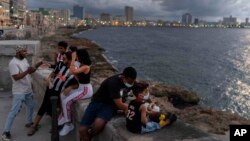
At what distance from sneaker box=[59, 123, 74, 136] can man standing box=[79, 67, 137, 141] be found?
940 millimetres

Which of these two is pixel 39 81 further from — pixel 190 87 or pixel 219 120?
pixel 190 87

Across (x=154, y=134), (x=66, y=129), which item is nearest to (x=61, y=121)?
(x=66, y=129)

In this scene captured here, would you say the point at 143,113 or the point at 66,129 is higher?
the point at 143,113

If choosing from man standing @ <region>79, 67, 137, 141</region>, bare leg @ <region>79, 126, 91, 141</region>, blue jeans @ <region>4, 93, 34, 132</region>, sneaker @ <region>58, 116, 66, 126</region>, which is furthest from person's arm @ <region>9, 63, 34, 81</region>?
bare leg @ <region>79, 126, 91, 141</region>

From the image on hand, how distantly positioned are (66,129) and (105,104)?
4.04 feet

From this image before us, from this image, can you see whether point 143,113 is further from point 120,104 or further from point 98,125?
point 98,125

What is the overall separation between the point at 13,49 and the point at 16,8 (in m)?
151

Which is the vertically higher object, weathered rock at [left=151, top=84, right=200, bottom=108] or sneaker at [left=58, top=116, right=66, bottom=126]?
sneaker at [left=58, top=116, right=66, bottom=126]

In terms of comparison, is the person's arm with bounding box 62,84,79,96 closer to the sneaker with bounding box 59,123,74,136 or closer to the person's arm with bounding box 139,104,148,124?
the sneaker with bounding box 59,123,74,136

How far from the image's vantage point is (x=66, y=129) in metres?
6.29

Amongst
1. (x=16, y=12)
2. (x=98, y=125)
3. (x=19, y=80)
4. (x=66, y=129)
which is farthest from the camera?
(x=16, y=12)

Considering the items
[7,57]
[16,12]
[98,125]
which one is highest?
[16,12]

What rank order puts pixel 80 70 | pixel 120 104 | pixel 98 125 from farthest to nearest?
pixel 80 70 → pixel 120 104 → pixel 98 125

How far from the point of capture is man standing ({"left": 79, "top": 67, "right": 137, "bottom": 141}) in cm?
523
